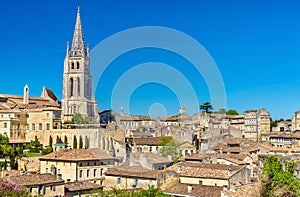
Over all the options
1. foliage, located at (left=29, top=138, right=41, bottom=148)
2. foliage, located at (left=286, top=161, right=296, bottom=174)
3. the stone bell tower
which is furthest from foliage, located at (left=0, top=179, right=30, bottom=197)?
the stone bell tower

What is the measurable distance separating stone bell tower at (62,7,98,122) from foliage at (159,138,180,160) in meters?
40.4

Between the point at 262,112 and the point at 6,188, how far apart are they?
222 feet

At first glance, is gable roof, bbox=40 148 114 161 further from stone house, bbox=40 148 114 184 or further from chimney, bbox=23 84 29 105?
chimney, bbox=23 84 29 105

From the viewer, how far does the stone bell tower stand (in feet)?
297

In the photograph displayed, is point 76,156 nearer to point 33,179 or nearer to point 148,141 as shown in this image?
point 33,179

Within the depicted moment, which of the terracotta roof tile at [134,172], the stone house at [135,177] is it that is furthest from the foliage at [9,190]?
the terracotta roof tile at [134,172]

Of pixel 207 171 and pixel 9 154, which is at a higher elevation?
pixel 207 171

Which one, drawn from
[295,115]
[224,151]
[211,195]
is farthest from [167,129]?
[211,195]

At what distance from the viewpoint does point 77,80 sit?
93375mm

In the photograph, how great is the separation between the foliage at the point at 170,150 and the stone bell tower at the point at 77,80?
4037 centimetres

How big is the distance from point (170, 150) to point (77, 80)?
48.3m

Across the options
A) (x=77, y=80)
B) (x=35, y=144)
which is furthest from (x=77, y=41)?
(x=35, y=144)

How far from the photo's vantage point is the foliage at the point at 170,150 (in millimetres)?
49531

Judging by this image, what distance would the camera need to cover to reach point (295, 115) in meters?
82.6
